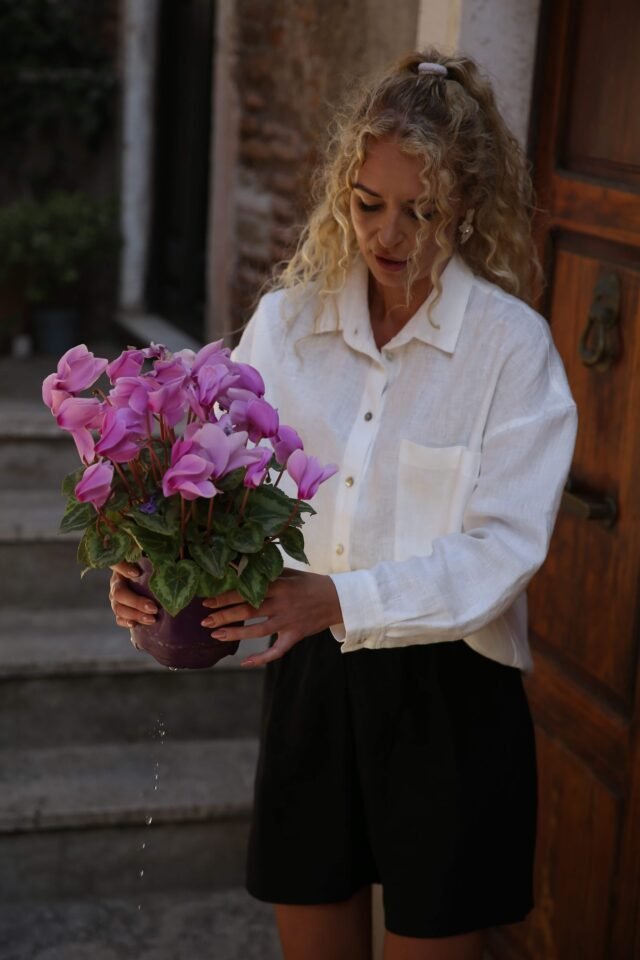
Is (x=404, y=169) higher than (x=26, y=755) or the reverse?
higher

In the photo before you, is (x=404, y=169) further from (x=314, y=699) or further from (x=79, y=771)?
(x=79, y=771)

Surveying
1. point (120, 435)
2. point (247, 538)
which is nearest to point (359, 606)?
point (247, 538)

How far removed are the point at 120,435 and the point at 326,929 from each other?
1.04m

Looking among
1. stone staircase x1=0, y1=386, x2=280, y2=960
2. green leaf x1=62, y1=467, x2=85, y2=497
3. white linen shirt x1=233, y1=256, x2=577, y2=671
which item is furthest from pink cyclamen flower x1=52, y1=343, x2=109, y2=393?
stone staircase x1=0, y1=386, x2=280, y2=960

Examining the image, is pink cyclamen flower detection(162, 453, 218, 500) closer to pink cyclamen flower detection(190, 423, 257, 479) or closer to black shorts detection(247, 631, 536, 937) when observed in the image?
pink cyclamen flower detection(190, 423, 257, 479)

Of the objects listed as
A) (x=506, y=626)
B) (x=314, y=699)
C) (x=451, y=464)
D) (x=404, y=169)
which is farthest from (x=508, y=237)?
(x=314, y=699)

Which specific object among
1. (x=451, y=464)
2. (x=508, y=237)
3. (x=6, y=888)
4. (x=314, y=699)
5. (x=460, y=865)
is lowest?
(x=6, y=888)

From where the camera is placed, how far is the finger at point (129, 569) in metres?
2.08

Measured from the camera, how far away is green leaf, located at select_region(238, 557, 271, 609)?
1.97 metres

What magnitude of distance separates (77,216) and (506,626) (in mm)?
4509

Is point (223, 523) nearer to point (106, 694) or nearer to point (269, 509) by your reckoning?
point (269, 509)

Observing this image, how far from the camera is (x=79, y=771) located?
4.07 meters

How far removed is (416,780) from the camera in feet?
7.67

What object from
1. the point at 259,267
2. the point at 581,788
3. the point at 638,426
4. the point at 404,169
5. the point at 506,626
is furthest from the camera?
the point at 259,267
